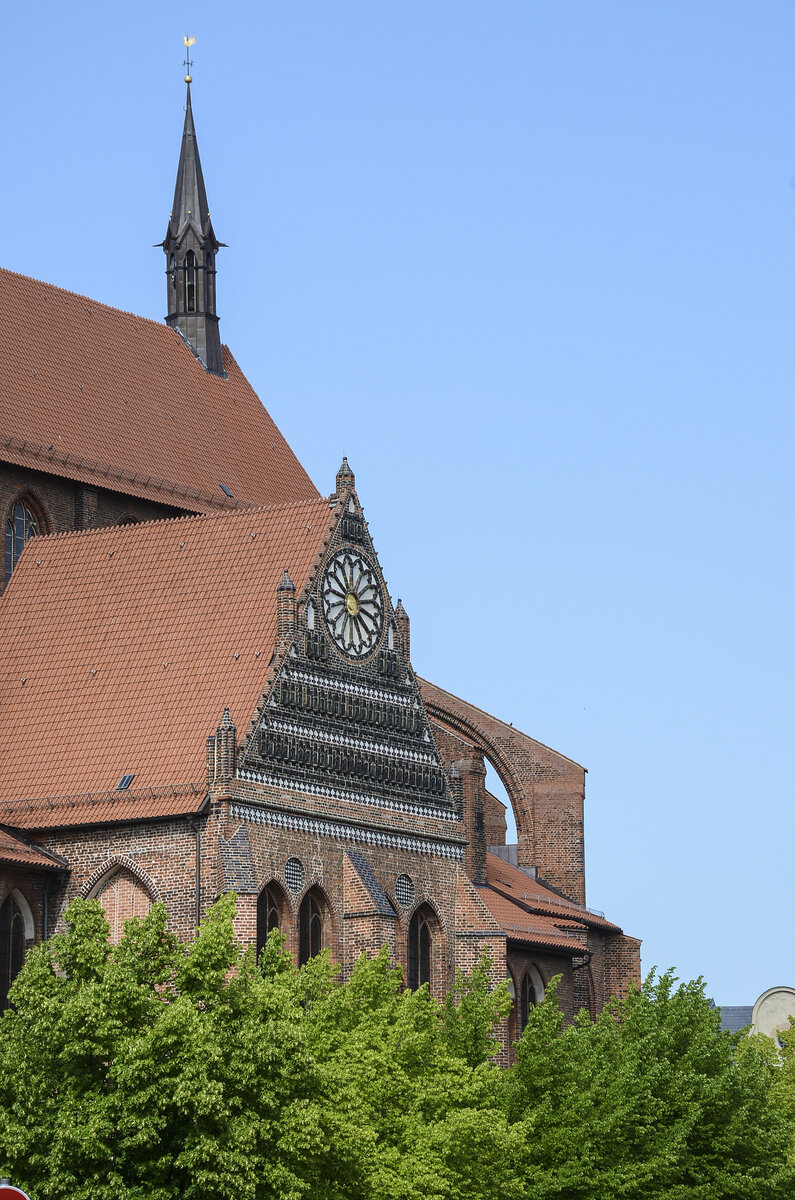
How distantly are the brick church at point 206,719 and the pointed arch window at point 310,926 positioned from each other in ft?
0.16

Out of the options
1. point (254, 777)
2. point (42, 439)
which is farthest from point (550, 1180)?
point (42, 439)

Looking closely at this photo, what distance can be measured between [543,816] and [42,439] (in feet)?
70.8

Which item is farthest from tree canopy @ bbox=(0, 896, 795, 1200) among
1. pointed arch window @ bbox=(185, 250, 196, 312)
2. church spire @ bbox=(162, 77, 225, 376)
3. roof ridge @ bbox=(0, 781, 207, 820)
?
pointed arch window @ bbox=(185, 250, 196, 312)

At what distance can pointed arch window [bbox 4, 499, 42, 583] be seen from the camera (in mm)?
64188

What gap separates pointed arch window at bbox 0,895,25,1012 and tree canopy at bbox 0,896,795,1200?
7906 millimetres

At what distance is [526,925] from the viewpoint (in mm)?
68125

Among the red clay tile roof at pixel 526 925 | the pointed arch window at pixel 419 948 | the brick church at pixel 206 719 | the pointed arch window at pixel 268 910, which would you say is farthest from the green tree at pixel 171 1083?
the red clay tile roof at pixel 526 925

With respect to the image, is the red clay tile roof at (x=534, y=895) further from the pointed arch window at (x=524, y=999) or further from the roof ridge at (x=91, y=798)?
the roof ridge at (x=91, y=798)

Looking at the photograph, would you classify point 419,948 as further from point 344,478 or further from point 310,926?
point 344,478

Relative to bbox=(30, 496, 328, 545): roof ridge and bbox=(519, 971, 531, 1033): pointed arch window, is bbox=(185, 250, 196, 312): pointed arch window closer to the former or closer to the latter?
bbox=(30, 496, 328, 545): roof ridge

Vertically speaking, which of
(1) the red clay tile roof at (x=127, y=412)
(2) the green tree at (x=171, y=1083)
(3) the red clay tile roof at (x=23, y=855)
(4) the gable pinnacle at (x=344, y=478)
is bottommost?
(2) the green tree at (x=171, y=1083)

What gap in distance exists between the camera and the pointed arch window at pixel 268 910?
178 feet

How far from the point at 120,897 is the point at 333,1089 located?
13082 millimetres

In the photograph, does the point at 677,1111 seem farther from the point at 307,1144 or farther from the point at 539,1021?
the point at 307,1144
